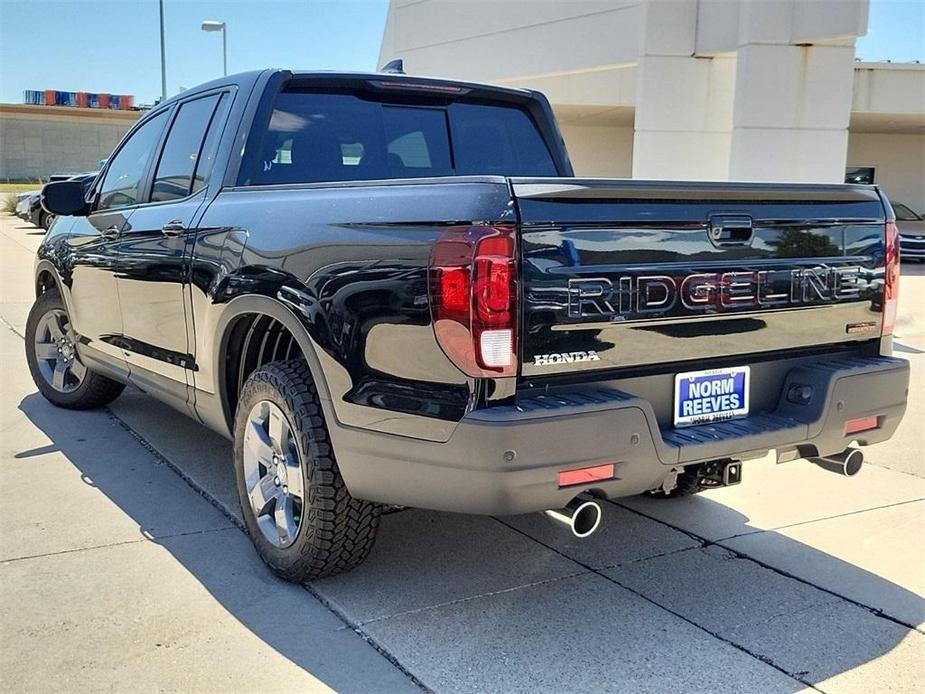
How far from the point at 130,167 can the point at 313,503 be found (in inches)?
114

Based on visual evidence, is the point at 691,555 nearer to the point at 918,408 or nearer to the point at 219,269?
the point at 219,269

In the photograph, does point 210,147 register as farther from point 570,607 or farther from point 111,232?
point 570,607

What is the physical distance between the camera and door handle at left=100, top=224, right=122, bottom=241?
16.0 feet

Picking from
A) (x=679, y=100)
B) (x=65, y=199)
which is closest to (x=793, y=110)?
(x=679, y=100)

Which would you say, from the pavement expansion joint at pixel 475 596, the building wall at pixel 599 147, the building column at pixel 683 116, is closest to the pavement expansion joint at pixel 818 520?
the pavement expansion joint at pixel 475 596

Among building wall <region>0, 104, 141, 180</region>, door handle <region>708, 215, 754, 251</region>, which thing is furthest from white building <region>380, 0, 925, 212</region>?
building wall <region>0, 104, 141, 180</region>

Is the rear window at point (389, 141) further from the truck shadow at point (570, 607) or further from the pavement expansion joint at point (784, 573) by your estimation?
the pavement expansion joint at point (784, 573)

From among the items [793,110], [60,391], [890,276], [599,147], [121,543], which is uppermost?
[599,147]

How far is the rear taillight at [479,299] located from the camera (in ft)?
8.90

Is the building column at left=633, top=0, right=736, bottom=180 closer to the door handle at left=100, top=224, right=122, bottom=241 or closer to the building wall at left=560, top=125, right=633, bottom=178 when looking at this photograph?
the door handle at left=100, top=224, right=122, bottom=241

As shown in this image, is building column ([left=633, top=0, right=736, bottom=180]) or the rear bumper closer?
the rear bumper

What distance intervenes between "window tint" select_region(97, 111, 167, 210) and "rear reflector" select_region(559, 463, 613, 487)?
3231 mm

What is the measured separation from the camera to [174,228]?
4.24 metres

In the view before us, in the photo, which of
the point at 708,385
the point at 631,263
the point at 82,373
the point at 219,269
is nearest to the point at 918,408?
the point at 708,385
